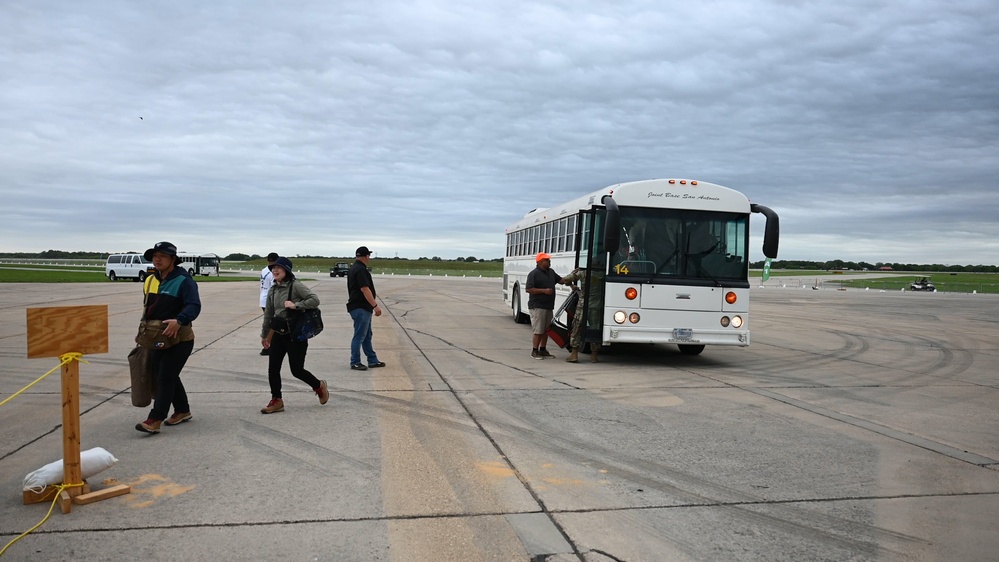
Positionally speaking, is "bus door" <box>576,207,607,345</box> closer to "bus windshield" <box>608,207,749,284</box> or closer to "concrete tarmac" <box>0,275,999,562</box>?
"bus windshield" <box>608,207,749,284</box>

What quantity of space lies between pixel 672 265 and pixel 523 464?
A: 6.91m

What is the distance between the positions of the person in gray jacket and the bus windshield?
5.74 metres

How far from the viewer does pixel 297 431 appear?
7.06 m

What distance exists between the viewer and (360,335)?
11.1 m

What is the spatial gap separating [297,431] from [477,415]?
189 cm

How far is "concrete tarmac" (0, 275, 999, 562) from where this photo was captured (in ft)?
14.4

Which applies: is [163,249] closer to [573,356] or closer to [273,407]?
[273,407]

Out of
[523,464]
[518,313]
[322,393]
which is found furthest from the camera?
[518,313]

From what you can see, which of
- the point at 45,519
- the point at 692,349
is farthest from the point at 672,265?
the point at 45,519

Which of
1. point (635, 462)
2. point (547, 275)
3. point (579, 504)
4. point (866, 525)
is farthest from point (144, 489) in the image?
point (547, 275)

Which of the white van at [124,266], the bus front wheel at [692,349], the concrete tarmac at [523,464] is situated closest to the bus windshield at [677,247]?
the concrete tarmac at [523,464]

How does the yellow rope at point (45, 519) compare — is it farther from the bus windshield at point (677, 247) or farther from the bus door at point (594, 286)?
the bus windshield at point (677, 247)

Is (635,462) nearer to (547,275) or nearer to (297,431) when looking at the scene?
(297,431)

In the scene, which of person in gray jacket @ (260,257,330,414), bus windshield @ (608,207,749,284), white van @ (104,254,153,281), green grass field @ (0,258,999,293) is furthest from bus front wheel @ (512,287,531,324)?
white van @ (104,254,153,281)
